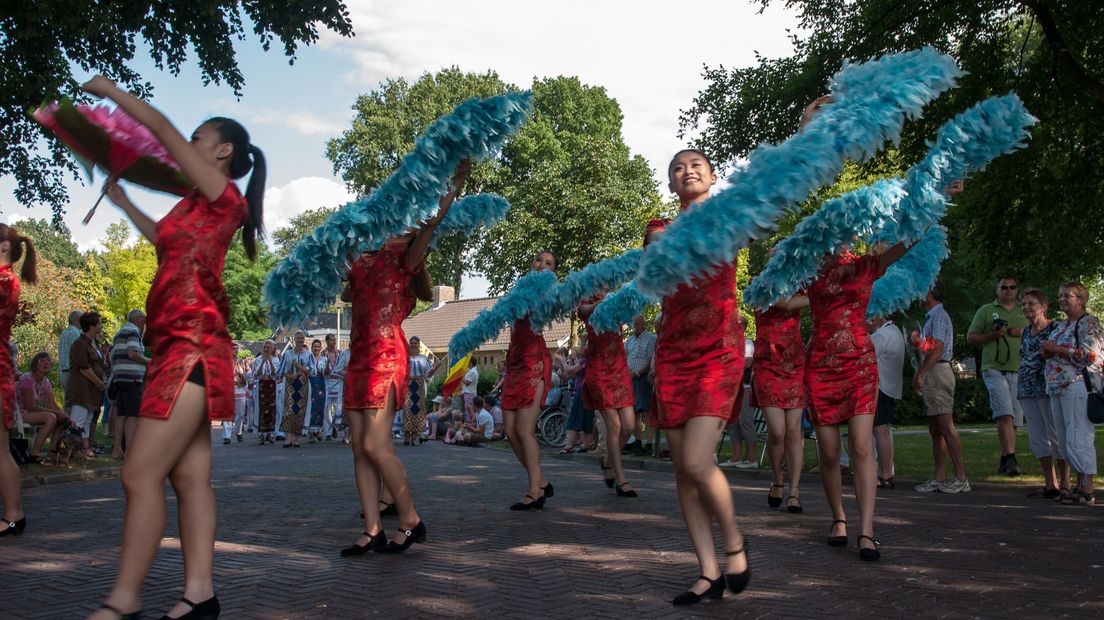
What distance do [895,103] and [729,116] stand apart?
54.1ft

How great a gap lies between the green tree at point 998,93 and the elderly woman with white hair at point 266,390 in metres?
10.6

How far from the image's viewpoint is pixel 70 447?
13180mm

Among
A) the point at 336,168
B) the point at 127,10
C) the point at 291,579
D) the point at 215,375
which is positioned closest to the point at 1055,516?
the point at 291,579

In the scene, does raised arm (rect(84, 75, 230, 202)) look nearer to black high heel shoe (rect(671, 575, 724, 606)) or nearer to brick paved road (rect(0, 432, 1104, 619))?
brick paved road (rect(0, 432, 1104, 619))

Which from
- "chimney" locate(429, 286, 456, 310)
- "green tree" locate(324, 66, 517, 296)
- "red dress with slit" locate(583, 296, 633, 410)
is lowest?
"red dress with slit" locate(583, 296, 633, 410)

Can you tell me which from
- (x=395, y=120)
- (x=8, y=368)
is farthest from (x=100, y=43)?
(x=395, y=120)

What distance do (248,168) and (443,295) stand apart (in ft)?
227

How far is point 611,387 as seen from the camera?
9602 mm

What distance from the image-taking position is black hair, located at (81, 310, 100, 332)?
544 inches

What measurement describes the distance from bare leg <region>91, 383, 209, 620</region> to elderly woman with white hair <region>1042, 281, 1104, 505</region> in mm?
7879

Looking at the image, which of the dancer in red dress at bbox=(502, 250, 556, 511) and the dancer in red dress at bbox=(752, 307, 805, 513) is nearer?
the dancer in red dress at bbox=(502, 250, 556, 511)

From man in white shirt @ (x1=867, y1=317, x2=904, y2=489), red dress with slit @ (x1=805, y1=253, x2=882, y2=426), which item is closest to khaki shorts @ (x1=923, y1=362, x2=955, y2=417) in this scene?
man in white shirt @ (x1=867, y1=317, x2=904, y2=489)

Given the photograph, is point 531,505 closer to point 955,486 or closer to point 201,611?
point 201,611

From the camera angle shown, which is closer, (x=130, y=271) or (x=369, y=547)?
(x=369, y=547)
